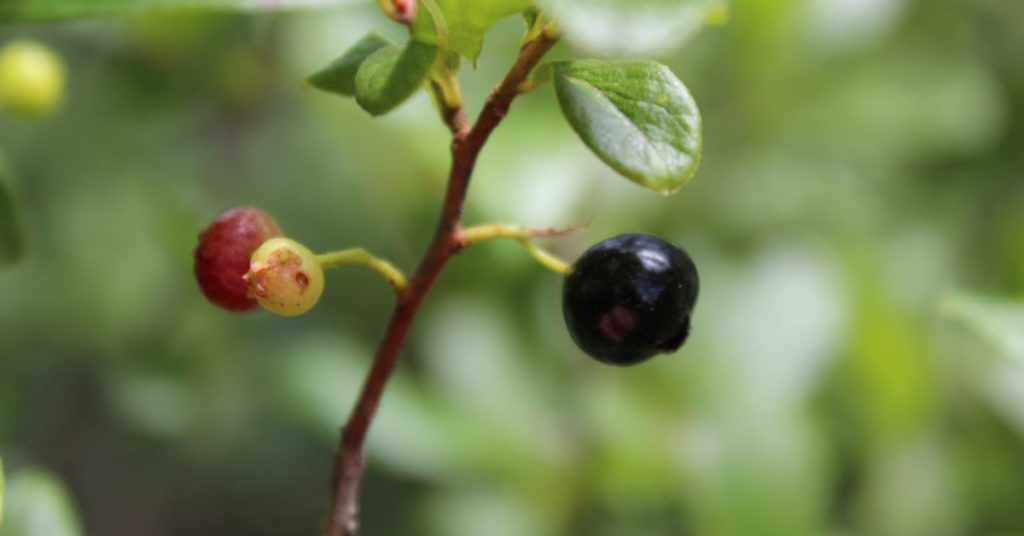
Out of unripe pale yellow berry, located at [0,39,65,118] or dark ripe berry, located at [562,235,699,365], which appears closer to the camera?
dark ripe berry, located at [562,235,699,365]

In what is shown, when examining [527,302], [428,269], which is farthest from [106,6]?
[527,302]

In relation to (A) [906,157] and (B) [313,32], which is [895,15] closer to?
(A) [906,157]

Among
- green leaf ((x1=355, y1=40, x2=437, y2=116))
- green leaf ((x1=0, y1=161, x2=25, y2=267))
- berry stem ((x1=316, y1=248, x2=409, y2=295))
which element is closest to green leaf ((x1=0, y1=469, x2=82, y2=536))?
green leaf ((x1=0, y1=161, x2=25, y2=267))

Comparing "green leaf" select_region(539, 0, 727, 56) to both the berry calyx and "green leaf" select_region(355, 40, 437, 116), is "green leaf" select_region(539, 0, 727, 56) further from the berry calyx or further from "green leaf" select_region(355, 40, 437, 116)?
the berry calyx

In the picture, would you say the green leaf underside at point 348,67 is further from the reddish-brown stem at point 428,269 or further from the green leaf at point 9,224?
the green leaf at point 9,224

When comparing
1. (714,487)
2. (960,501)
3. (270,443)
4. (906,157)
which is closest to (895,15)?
(906,157)

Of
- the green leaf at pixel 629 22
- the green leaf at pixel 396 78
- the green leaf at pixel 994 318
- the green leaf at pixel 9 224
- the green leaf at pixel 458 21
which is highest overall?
the green leaf at pixel 629 22

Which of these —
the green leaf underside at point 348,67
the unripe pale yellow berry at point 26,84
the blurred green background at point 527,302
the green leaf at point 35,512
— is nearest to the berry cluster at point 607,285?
the green leaf underside at point 348,67

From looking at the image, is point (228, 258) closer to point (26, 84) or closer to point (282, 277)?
point (282, 277)
